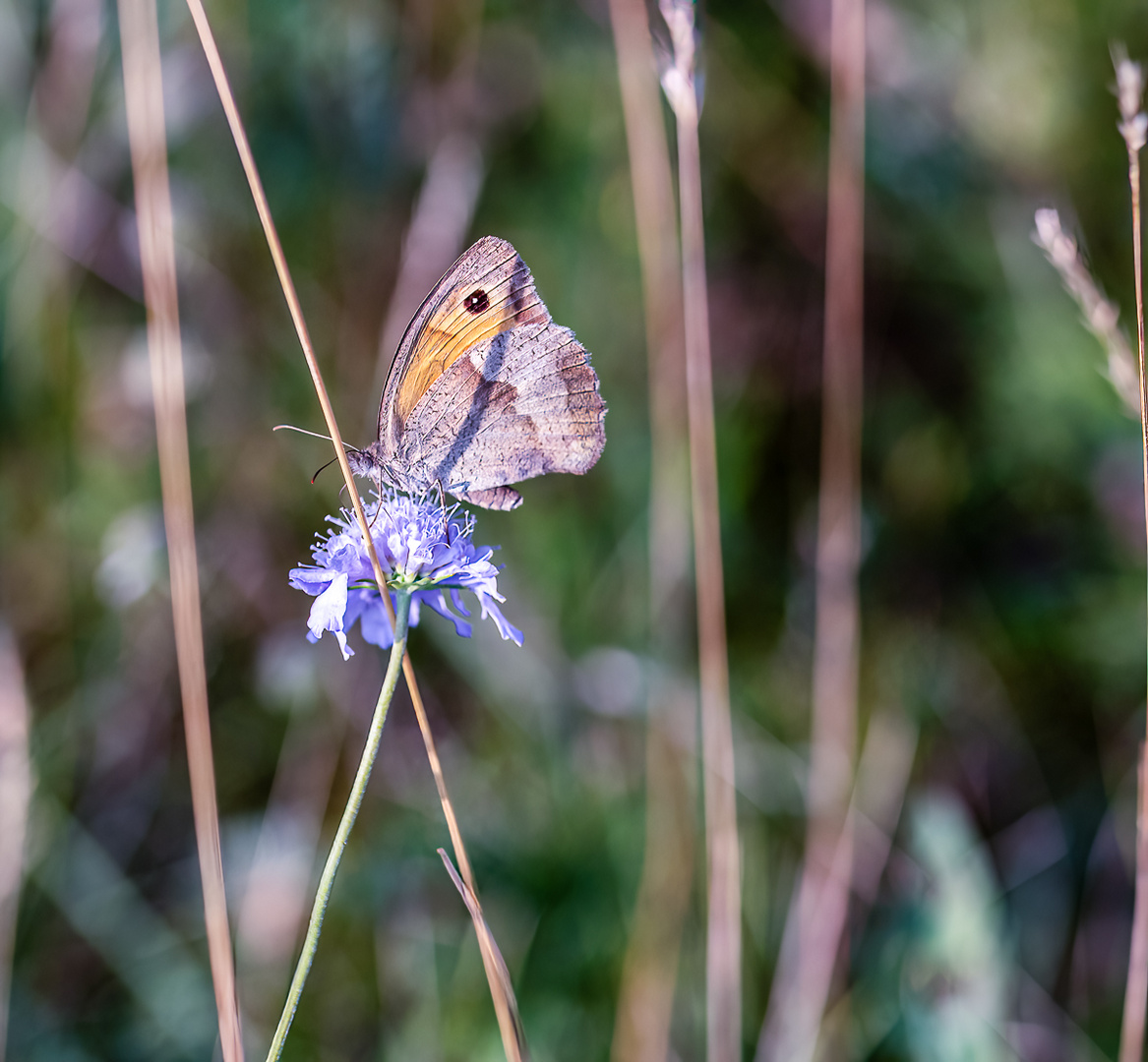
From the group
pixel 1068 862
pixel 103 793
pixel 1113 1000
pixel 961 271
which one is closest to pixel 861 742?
pixel 1068 862

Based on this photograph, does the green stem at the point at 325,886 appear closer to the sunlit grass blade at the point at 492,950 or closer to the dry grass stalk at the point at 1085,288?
the sunlit grass blade at the point at 492,950

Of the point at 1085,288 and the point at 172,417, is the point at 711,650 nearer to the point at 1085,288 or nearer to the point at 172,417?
the point at 1085,288

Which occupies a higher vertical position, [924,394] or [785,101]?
[785,101]

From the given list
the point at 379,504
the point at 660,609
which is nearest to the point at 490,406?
the point at 379,504

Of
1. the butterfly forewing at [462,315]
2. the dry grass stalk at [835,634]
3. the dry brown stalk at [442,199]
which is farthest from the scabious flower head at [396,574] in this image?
the dry grass stalk at [835,634]

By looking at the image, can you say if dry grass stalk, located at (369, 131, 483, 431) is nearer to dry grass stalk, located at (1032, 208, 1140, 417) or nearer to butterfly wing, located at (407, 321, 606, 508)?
butterfly wing, located at (407, 321, 606, 508)

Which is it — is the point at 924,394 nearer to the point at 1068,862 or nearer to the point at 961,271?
the point at 961,271
